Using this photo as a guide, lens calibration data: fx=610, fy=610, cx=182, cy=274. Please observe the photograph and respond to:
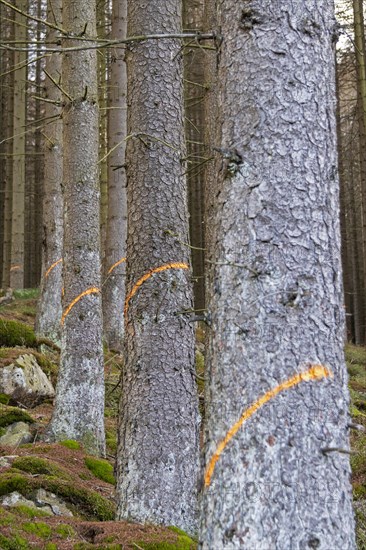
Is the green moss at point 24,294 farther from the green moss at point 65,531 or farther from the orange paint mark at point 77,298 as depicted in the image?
the green moss at point 65,531

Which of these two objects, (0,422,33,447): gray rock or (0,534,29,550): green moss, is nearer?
(0,534,29,550): green moss

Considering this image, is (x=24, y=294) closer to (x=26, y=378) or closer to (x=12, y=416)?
(x=26, y=378)

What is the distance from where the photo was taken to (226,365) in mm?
2557

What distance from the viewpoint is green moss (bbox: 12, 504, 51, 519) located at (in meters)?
4.18

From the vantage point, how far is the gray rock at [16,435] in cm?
614

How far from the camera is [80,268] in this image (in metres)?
6.48

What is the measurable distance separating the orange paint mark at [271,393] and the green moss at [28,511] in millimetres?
2205

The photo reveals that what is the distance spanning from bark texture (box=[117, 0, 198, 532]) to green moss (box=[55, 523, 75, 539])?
43 cm

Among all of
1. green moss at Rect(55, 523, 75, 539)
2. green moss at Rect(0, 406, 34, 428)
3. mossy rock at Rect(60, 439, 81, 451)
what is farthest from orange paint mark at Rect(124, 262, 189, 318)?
green moss at Rect(0, 406, 34, 428)

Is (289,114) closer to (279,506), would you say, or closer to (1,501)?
(279,506)

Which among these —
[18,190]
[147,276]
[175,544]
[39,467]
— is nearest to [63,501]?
[39,467]

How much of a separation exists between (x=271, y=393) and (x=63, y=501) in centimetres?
294

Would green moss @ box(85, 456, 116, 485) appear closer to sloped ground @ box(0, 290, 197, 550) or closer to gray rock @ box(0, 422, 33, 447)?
sloped ground @ box(0, 290, 197, 550)

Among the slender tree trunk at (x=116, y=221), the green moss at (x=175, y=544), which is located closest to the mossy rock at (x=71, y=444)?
the green moss at (x=175, y=544)
